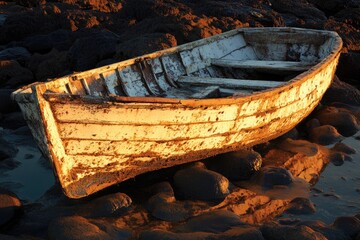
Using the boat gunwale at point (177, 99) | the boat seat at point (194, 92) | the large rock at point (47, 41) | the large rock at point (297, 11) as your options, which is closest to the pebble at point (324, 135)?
the boat gunwale at point (177, 99)

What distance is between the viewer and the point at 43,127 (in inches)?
178

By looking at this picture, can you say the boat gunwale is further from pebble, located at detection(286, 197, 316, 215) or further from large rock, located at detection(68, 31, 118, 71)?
large rock, located at detection(68, 31, 118, 71)

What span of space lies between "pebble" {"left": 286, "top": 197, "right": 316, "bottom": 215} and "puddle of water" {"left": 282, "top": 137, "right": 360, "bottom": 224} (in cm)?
7

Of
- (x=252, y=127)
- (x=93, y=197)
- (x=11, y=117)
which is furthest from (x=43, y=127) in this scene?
(x=11, y=117)

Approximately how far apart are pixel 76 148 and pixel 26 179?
176 cm

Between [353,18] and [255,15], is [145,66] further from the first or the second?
[353,18]

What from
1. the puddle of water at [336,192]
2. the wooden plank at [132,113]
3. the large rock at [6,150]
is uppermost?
the wooden plank at [132,113]

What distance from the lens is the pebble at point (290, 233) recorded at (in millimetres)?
4262

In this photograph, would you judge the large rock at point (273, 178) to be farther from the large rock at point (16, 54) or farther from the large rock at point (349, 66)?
the large rock at point (16, 54)

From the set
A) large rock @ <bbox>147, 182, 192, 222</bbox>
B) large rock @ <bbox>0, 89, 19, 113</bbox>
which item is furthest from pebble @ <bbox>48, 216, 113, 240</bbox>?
large rock @ <bbox>0, 89, 19, 113</bbox>

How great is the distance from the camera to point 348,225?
472 cm

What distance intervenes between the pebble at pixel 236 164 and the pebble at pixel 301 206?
0.77 metres

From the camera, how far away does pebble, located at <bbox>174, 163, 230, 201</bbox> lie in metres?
5.36

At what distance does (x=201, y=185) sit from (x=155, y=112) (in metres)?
1.14
